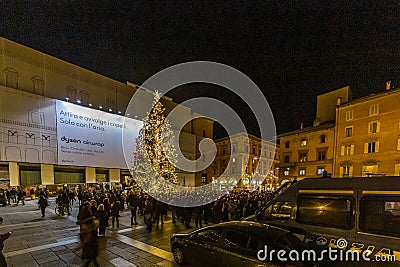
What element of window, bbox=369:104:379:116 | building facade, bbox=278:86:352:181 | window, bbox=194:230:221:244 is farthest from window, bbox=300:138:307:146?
window, bbox=194:230:221:244

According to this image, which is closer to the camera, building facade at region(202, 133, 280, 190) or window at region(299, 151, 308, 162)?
window at region(299, 151, 308, 162)

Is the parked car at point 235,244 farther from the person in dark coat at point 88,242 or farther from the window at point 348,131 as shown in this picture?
the window at point 348,131

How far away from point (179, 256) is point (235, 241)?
2.28 m

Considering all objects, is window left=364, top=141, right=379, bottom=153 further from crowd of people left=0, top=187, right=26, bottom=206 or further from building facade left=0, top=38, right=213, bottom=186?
crowd of people left=0, top=187, right=26, bottom=206

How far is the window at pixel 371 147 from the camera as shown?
25.5 m

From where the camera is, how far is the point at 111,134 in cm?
2917

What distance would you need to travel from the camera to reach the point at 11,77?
24000mm

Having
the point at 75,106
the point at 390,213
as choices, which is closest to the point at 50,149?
the point at 75,106

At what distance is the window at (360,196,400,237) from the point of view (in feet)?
14.8

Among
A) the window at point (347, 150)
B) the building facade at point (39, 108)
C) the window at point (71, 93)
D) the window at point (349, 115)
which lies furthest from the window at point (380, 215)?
the window at point (71, 93)

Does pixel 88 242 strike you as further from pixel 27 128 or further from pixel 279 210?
pixel 27 128

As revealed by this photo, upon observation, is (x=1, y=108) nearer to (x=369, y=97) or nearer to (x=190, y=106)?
(x=190, y=106)

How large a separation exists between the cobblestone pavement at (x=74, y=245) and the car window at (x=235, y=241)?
2.32 meters

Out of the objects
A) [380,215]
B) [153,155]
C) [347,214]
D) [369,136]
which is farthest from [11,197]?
[369,136]
